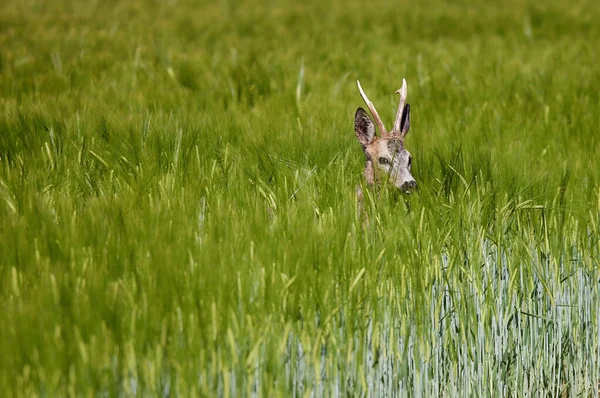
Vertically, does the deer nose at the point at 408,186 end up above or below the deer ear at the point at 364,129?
below

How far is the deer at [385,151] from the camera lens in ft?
10.6

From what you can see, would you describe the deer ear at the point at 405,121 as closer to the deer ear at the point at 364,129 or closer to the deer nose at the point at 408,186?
the deer ear at the point at 364,129

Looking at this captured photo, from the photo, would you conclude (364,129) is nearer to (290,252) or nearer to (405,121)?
A: (405,121)

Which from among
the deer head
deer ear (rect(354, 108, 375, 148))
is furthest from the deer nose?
deer ear (rect(354, 108, 375, 148))

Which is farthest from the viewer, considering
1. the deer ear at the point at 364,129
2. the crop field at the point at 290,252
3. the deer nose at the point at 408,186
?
the deer ear at the point at 364,129

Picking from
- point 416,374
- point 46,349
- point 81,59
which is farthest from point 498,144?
point 81,59

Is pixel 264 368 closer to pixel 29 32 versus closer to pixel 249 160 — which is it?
pixel 249 160

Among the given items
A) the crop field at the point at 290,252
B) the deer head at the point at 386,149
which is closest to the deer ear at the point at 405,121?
the deer head at the point at 386,149

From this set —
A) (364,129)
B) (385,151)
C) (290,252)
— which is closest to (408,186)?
(385,151)

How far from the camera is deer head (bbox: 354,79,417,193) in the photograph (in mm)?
3252

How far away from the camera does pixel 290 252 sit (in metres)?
2.57

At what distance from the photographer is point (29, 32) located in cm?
744

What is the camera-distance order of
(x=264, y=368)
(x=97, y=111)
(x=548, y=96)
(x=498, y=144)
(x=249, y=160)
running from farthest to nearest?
(x=548, y=96), (x=97, y=111), (x=498, y=144), (x=249, y=160), (x=264, y=368)

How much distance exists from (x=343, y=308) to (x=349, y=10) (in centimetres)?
717
